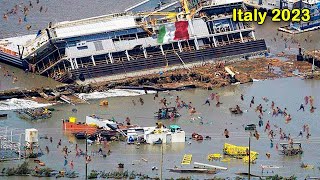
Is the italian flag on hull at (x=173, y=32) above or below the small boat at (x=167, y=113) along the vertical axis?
above

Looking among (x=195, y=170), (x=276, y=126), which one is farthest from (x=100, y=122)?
(x=276, y=126)

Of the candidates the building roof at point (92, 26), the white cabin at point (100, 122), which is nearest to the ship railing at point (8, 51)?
the building roof at point (92, 26)

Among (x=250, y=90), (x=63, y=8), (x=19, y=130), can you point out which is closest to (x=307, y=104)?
(x=250, y=90)

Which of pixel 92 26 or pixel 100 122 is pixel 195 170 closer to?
pixel 100 122

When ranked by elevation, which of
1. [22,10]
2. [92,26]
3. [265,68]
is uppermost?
[22,10]

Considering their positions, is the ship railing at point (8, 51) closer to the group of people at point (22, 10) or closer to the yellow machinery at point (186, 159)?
the group of people at point (22, 10)

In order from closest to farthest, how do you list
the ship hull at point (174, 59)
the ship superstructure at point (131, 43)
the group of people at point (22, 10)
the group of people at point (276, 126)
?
the group of people at point (276, 126), the ship hull at point (174, 59), the ship superstructure at point (131, 43), the group of people at point (22, 10)

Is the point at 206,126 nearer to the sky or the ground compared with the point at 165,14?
nearer to the ground
